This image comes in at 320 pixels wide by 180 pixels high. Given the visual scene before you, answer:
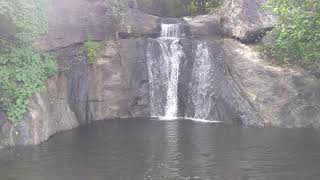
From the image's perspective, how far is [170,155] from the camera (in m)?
19.5

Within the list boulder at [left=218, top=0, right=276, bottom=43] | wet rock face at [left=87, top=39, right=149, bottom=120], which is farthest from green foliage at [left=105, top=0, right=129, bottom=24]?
boulder at [left=218, top=0, right=276, bottom=43]

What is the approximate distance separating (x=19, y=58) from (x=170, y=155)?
327 inches

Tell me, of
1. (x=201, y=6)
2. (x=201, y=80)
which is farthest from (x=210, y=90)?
(x=201, y=6)

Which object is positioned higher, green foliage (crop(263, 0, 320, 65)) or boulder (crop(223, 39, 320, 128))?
green foliage (crop(263, 0, 320, 65))

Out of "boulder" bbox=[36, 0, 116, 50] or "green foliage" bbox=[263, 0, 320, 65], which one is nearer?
"green foliage" bbox=[263, 0, 320, 65]

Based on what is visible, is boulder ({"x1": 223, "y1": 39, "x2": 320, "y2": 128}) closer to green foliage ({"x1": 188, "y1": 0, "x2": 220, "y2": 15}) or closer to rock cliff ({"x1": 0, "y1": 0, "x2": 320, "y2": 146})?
rock cliff ({"x1": 0, "y1": 0, "x2": 320, "y2": 146})

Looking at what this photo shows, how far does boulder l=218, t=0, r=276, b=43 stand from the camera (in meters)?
28.9

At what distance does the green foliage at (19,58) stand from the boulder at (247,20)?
12.0m

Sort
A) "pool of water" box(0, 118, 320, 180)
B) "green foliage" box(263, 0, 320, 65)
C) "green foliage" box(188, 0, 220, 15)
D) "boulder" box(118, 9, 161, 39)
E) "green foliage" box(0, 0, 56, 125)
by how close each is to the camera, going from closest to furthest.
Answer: "pool of water" box(0, 118, 320, 180)
"green foliage" box(263, 0, 320, 65)
"green foliage" box(0, 0, 56, 125)
"boulder" box(118, 9, 161, 39)
"green foliage" box(188, 0, 220, 15)

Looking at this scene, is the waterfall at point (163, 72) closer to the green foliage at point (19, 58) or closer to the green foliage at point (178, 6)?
the green foliage at point (178, 6)

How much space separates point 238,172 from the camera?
1712 centimetres

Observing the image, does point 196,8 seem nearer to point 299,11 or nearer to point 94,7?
point 94,7

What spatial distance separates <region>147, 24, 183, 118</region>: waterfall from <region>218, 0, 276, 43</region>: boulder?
345 cm

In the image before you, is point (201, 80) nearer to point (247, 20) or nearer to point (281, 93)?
point (247, 20)
